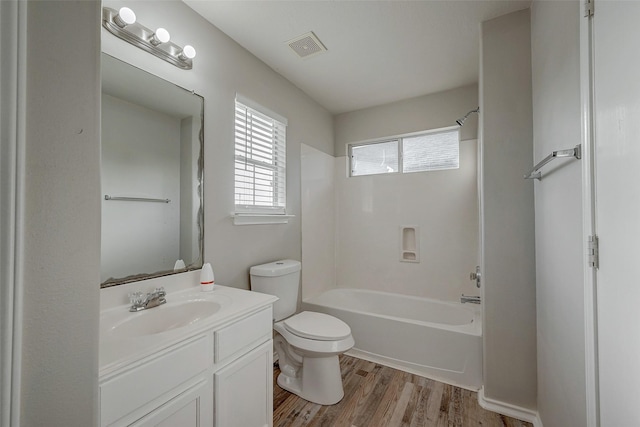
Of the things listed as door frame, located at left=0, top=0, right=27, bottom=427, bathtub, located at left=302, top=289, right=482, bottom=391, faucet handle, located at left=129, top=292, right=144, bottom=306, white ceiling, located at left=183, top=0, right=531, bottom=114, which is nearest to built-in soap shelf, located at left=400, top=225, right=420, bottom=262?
bathtub, located at left=302, top=289, right=482, bottom=391

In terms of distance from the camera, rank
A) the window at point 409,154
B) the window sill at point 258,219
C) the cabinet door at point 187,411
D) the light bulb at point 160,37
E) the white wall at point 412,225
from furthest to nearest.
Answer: the window at point 409,154 < the white wall at point 412,225 < the window sill at point 258,219 < the light bulb at point 160,37 < the cabinet door at point 187,411

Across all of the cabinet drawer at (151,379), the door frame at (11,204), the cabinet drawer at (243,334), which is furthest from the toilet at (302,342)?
the door frame at (11,204)

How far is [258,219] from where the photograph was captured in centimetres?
204

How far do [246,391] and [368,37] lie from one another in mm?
2251

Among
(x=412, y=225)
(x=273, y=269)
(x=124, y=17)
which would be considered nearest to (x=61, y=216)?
(x=124, y=17)

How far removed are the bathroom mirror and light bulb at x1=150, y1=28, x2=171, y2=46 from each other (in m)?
0.17

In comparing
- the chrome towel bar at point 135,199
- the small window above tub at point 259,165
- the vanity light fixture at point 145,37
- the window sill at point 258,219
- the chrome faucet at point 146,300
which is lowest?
the chrome faucet at point 146,300

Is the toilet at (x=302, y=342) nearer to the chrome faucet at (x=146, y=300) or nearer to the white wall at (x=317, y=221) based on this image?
the white wall at (x=317, y=221)

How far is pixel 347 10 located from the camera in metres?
1.63

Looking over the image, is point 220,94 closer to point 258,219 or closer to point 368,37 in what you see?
point 258,219

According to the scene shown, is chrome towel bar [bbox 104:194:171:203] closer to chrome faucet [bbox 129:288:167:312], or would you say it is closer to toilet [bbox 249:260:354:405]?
chrome faucet [bbox 129:288:167:312]

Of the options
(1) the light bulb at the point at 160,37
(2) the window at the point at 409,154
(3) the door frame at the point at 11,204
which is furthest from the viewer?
(2) the window at the point at 409,154

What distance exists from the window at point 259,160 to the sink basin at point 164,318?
72 centimetres

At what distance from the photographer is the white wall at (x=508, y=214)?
5.23 feet
